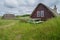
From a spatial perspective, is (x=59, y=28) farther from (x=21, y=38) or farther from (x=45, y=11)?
(x=45, y=11)

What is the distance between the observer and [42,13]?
1206 inches

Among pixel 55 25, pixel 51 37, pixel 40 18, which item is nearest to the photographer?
pixel 51 37

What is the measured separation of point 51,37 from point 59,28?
1163 mm

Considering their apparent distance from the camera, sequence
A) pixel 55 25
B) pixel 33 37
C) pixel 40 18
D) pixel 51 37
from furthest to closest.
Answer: pixel 40 18
pixel 55 25
pixel 33 37
pixel 51 37

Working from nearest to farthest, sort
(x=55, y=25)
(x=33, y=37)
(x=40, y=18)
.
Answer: (x=33, y=37) → (x=55, y=25) → (x=40, y=18)

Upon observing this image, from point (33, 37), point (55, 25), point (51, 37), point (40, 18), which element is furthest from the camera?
point (40, 18)

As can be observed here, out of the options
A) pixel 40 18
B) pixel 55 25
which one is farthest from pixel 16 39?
pixel 40 18

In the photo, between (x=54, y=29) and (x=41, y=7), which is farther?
(x=41, y=7)

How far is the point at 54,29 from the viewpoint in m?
11.7

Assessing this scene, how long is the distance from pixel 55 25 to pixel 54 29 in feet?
2.64

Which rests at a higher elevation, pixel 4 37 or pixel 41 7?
pixel 41 7

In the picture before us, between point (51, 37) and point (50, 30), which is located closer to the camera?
point (51, 37)

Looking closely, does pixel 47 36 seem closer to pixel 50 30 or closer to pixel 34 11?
pixel 50 30

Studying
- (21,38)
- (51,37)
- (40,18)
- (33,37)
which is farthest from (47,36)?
(40,18)
